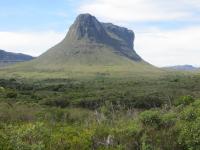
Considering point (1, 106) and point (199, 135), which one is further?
point (1, 106)

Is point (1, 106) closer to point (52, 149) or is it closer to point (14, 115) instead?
point (14, 115)

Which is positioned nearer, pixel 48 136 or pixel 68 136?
pixel 48 136

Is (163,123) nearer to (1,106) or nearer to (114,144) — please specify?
(114,144)

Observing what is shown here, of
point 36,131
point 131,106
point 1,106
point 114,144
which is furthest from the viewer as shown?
point 131,106

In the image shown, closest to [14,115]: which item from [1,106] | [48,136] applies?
[1,106]

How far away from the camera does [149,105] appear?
365ft

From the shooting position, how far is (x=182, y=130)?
41281mm

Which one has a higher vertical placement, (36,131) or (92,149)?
(36,131)

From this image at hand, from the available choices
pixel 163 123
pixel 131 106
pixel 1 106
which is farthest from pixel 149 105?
pixel 163 123

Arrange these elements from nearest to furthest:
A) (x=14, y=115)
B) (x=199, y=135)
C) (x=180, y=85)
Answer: (x=199, y=135) < (x=14, y=115) < (x=180, y=85)

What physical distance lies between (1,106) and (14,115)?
581cm

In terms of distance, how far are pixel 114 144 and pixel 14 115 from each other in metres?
31.6

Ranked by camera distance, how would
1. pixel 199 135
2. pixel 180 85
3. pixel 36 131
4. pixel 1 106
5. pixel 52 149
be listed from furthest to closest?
pixel 180 85
pixel 1 106
pixel 199 135
pixel 52 149
pixel 36 131

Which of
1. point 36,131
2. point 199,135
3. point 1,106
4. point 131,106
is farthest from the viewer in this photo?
point 131,106
